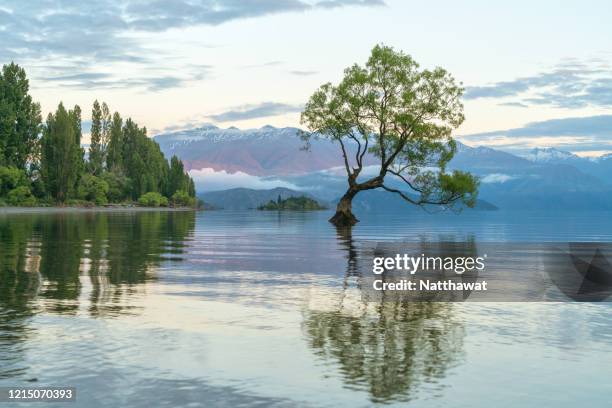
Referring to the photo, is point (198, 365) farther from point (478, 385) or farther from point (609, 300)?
point (609, 300)

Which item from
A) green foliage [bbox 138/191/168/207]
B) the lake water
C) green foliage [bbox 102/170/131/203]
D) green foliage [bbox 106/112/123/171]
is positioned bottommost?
the lake water

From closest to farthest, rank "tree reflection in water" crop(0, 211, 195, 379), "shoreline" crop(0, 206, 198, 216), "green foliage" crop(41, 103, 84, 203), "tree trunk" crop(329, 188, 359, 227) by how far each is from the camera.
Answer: "tree reflection in water" crop(0, 211, 195, 379), "tree trunk" crop(329, 188, 359, 227), "shoreline" crop(0, 206, 198, 216), "green foliage" crop(41, 103, 84, 203)

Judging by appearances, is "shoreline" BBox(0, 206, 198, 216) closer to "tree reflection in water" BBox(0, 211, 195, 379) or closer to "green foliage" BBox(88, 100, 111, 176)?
"green foliage" BBox(88, 100, 111, 176)

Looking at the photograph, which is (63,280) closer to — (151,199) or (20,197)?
(20,197)

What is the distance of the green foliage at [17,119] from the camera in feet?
470

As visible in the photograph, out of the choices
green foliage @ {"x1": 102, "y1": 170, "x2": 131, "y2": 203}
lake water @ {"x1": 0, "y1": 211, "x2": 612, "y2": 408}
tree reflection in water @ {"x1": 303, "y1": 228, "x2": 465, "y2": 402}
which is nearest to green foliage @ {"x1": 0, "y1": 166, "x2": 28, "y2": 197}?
green foliage @ {"x1": 102, "y1": 170, "x2": 131, "y2": 203}

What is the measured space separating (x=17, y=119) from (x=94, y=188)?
24.6 meters

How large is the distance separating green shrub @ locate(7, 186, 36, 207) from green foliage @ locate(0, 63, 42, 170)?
6.81 m

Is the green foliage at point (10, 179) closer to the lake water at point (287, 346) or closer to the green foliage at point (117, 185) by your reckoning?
the green foliage at point (117, 185)

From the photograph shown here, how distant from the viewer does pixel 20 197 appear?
143m

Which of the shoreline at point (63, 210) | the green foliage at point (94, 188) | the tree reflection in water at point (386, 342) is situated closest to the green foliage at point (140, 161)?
the shoreline at point (63, 210)

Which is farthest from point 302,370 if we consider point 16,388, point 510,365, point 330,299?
point 330,299

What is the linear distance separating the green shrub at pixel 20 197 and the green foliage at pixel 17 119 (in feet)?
22.3

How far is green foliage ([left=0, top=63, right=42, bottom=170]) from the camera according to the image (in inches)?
5640
